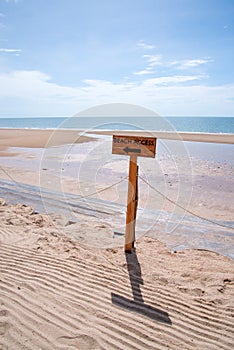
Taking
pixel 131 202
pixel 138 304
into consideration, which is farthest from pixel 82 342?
pixel 131 202

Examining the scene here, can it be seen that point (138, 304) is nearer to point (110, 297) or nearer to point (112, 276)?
point (110, 297)

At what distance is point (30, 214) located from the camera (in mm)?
6715

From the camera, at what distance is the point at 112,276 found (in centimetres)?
386

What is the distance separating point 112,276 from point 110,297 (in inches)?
20.1

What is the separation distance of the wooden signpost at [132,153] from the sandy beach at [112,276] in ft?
1.56

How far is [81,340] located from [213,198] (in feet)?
23.4

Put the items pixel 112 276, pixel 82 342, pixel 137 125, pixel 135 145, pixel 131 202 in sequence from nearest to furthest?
pixel 82 342
pixel 112 276
pixel 135 145
pixel 131 202
pixel 137 125

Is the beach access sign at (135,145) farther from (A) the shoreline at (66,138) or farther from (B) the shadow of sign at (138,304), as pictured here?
(A) the shoreline at (66,138)

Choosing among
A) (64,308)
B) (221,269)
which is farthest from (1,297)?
(221,269)

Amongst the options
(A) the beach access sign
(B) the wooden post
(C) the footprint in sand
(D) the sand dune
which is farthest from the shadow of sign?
(A) the beach access sign

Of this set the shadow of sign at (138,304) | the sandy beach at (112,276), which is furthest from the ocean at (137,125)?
the shadow of sign at (138,304)

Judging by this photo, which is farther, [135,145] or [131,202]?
[131,202]

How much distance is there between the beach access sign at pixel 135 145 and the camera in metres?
4.27

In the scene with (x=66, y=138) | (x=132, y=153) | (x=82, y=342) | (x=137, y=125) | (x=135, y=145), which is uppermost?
(x=137, y=125)
